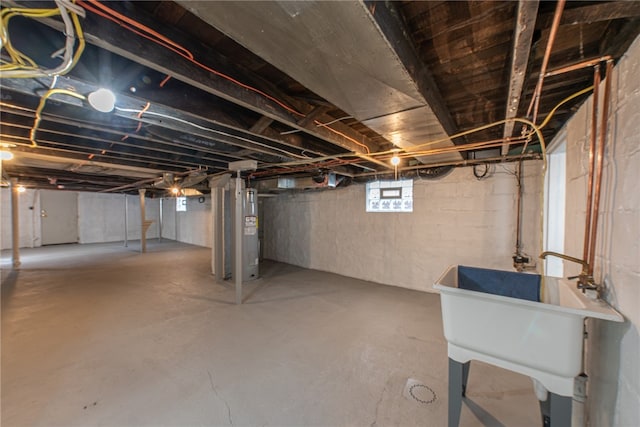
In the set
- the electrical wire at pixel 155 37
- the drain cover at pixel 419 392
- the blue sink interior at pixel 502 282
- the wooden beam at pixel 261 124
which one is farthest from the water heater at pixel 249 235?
the blue sink interior at pixel 502 282

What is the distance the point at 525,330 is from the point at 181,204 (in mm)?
10152

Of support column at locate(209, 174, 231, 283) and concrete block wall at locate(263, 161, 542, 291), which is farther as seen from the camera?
support column at locate(209, 174, 231, 283)

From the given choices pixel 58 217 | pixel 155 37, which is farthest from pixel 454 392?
pixel 58 217

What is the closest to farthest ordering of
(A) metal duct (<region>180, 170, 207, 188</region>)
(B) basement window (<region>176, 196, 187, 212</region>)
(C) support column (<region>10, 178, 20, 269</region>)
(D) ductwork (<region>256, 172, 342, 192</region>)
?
(D) ductwork (<region>256, 172, 342, 192</region>) < (A) metal duct (<region>180, 170, 207, 188</region>) < (C) support column (<region>10, 178, 20, 269</region>) < (B) basement window (<region>176, 196, 187, 212</region>)

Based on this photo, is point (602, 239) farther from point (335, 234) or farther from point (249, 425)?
point (335, 234)

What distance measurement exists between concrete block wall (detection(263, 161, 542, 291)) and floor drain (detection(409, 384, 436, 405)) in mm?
2159

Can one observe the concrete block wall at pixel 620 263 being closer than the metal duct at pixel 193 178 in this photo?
Yes

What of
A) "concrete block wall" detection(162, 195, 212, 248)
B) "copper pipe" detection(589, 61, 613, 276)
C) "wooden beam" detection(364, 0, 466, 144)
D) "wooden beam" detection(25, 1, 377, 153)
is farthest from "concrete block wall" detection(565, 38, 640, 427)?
"concrete block wall" detection(162, 195, 212, 248)

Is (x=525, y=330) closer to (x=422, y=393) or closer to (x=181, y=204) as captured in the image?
(x=422, y=393)

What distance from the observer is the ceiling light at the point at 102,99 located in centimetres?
141

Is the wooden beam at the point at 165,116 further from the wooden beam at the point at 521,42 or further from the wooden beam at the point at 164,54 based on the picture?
the wooden beam at the point at 521,42

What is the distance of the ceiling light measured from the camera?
1412 millimetres

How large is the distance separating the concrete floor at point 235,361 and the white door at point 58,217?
262 inches

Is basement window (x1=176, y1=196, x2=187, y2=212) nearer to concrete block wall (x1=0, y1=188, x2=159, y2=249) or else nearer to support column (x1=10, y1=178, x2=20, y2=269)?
concrete block wall (x1=0, y1=188, x2=159, y2=249)
